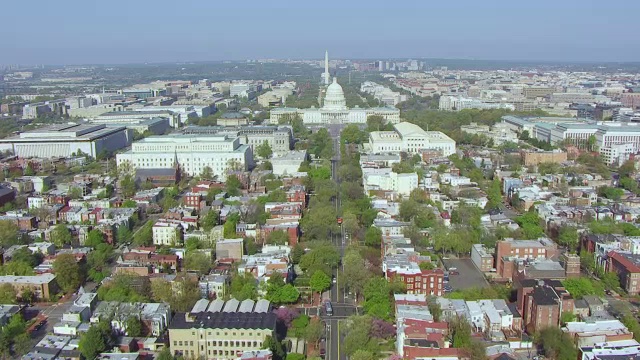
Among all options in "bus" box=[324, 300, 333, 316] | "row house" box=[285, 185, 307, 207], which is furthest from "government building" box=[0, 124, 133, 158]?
"bus" box=[324, 300, 333, 316]

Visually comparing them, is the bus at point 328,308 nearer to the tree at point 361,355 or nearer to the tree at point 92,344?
the tree at point 361,355

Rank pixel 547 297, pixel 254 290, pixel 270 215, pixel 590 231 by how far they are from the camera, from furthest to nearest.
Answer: pixel 270 215 → pixel 590 231 → pixel 254 290 → pixel 547 297

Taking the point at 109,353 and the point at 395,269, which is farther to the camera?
the point at 395,269

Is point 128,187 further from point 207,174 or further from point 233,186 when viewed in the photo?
point 207,174

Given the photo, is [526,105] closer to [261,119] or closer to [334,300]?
[261,119]

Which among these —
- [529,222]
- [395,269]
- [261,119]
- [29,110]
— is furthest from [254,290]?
[29,110]

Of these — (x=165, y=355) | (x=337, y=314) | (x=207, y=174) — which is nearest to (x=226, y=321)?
(x=165, y=355)

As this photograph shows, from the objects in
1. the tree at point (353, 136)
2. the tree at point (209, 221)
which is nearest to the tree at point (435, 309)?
the tree at point (209, 221)
